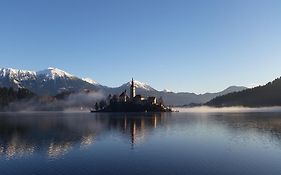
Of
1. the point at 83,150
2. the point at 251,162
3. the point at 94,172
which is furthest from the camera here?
the point at 83,150

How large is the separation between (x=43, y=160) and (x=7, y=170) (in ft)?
33.1

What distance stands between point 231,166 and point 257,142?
41016 millimetres

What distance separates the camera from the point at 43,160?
72.2 metres

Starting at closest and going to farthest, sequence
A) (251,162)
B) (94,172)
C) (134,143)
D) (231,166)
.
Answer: (94,172) < (231,166) < (251,162) < (134,143)

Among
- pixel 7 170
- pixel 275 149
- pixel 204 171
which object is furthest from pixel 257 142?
pixel 7 170

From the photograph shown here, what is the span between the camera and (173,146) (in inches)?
3784

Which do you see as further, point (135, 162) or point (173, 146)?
point (173, 146)

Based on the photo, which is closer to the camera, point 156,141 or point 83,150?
point 83,150

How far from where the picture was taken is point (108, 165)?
68.1 meters

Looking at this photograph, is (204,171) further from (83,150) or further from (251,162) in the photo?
(83,150)

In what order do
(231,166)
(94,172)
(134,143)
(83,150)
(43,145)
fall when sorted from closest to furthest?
(94,172)
(231,166)
(83,150)
(43,145)
(134,143)

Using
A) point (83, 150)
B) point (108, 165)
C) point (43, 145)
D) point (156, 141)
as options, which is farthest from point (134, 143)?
point (108, 165)

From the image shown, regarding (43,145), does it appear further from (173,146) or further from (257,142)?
(257,142)

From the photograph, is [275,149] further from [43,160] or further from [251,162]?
[43,160]
